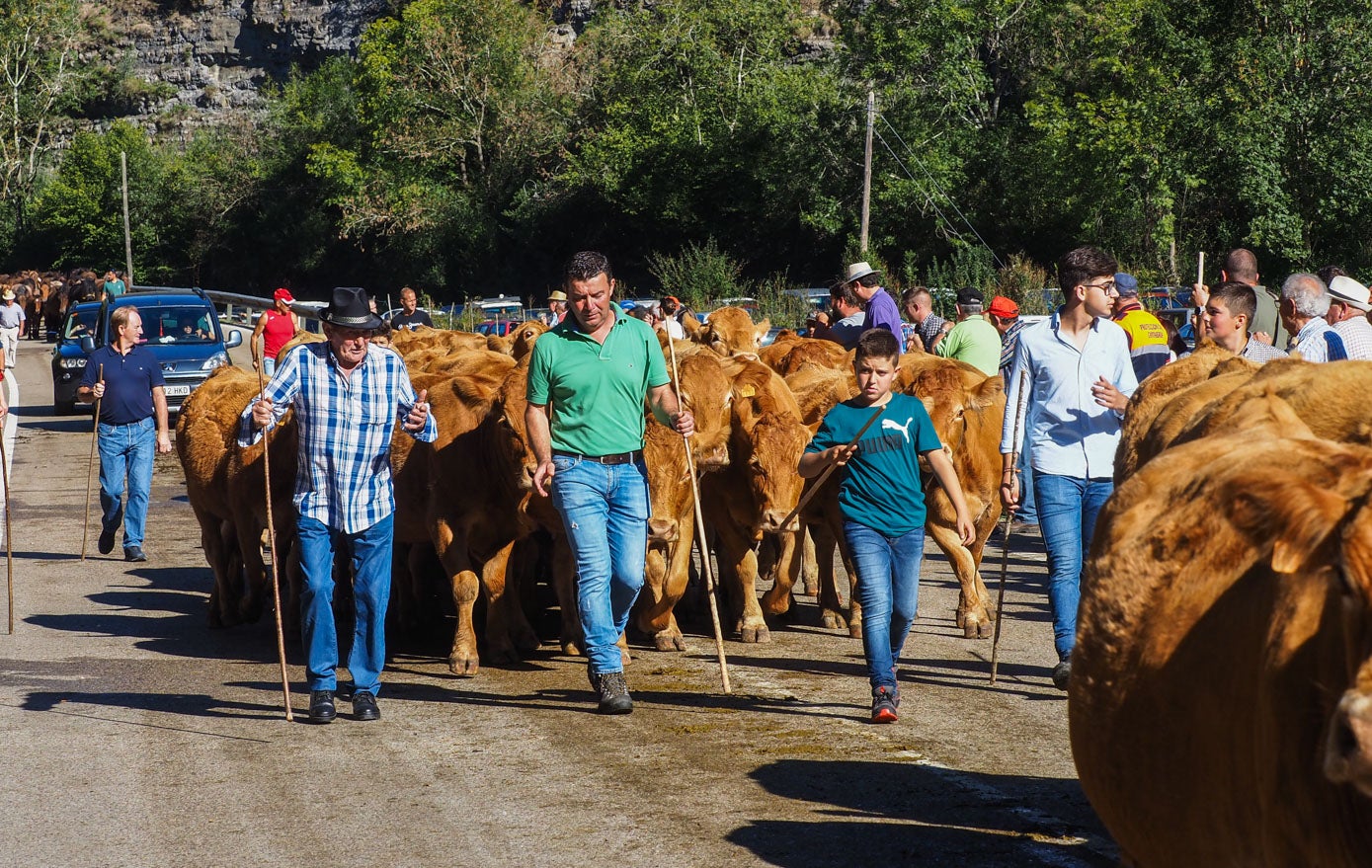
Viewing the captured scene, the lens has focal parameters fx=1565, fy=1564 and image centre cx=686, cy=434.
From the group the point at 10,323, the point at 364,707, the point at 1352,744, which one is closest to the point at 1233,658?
the point at 1352,744

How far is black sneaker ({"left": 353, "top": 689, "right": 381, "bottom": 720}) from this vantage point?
7.55 metres

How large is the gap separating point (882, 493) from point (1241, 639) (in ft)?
13.8

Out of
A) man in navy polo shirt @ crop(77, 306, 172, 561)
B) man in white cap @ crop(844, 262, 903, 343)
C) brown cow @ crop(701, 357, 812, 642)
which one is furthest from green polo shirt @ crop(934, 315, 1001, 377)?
man in navy polo shirt @ crop(77, 306, 172, 561)

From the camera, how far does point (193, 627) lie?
34.0 ft

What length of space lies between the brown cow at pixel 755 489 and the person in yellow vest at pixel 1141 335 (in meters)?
2.31

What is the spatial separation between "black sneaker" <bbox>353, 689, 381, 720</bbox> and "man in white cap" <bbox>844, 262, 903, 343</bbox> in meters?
6.74

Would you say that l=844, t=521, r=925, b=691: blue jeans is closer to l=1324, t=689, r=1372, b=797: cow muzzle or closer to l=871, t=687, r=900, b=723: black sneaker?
l=871, t=687, r=900, b=723: black sneaker

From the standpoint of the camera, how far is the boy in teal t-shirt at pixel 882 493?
725cm

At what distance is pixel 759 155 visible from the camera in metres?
57.2

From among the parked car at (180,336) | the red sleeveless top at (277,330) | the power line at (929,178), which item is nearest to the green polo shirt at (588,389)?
the red sleeveless top at (277,330)

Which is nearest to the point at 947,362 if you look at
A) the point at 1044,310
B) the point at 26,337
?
the point at 1044,310

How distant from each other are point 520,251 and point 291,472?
55.2 metres

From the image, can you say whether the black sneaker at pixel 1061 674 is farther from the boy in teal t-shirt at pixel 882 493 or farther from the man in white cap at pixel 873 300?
the man in white cap at pixel 873 300

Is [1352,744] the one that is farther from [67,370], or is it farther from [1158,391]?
[67,370]
